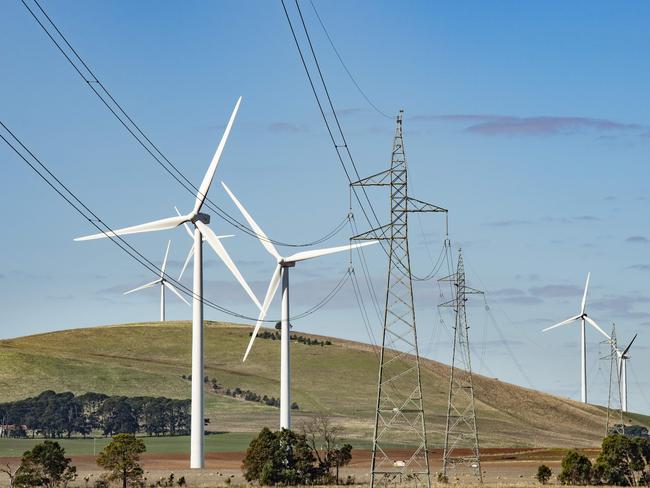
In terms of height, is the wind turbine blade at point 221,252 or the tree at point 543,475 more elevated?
the wind turbine blade at point 221,252

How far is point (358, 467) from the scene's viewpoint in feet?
438

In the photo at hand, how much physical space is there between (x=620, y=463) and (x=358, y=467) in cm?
2961

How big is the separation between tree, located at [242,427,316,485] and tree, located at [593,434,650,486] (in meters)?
25.6

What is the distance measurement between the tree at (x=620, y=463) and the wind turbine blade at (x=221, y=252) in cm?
3378

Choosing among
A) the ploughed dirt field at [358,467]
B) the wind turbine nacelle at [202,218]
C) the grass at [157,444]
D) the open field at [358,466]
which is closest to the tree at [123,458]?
the ploughed dirt field at [358,467]

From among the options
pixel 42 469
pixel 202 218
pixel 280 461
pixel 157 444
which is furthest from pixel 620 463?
pixel 157 444

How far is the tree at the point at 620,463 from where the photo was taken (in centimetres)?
11306

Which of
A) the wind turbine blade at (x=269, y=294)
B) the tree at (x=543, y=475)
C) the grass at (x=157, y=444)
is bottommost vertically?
the tree at (x=543, y=475)

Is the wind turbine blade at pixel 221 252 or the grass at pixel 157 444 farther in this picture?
the grass at pixel 157 444

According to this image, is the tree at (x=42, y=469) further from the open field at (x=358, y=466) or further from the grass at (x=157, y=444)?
the grass at (x=157, y=444)

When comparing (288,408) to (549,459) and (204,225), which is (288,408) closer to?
(204,225)

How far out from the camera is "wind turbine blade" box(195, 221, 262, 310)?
10356 cm

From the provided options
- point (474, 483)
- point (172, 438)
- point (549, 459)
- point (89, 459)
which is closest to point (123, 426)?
point (172, 438)

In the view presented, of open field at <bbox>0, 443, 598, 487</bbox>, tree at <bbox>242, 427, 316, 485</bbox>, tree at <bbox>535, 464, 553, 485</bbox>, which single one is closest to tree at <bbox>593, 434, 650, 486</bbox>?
tree at <bbox>535, 464, 553, 485</bbox>
